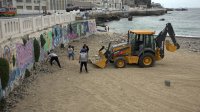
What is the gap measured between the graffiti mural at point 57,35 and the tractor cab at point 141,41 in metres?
6.78

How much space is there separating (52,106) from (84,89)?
2351mm

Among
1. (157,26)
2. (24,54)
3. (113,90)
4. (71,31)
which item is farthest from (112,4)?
(113,90)

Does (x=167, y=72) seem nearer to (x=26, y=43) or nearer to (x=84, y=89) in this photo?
(x=84, y=89)

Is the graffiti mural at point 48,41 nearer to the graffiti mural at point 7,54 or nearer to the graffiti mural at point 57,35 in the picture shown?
the graffiti mural at point 57,35

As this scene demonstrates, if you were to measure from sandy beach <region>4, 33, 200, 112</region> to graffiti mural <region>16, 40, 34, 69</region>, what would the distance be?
0.89m

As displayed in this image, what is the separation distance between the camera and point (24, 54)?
46.5 feet

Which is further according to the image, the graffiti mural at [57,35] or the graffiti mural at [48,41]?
the graffiti mural at [57,35]

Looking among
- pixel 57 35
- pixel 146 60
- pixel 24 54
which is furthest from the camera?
pixel 57 35

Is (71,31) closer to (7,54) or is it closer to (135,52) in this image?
(135,52)

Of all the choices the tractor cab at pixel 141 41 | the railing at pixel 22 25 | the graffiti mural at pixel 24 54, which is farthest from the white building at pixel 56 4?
the graffiti mural at pixel 24 54

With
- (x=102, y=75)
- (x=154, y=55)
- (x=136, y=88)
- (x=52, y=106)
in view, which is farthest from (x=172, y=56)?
(x=52, y=106)

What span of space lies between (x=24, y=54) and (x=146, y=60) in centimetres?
711

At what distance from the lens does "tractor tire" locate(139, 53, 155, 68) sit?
17438 millimetres

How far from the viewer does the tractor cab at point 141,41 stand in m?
17.3
